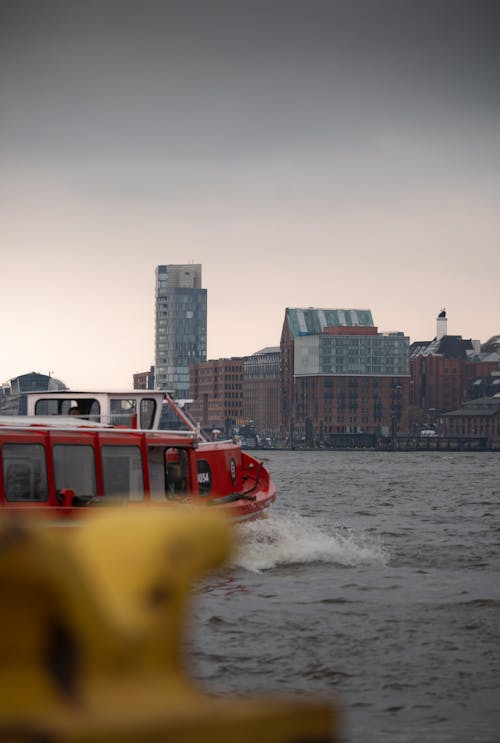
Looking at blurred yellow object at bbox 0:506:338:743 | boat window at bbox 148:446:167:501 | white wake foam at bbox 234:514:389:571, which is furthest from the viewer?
white wake foam at bbox 234:514:389:571

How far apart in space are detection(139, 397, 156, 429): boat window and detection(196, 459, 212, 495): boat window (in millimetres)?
1383

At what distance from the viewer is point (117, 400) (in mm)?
24484

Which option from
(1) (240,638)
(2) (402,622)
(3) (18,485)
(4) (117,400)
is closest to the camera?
(1) (240,638)

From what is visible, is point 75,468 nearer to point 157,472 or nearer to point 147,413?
point 157,472

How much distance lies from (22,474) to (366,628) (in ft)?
21.1

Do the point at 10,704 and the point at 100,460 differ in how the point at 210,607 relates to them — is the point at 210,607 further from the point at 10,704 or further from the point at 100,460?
the point at 10,704

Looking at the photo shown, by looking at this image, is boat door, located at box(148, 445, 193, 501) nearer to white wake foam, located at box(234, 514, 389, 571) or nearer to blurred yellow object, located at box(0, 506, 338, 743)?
white wake foam, located at box(234, 514, 389, 571)

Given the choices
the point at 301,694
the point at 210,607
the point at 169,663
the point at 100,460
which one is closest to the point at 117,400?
the point at 100,460

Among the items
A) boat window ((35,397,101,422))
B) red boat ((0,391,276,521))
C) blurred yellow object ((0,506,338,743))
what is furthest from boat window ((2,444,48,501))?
blurred yellow object ((0,506,338,743))

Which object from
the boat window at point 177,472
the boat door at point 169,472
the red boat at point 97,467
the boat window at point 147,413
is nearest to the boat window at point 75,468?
the red boat at point 97,467

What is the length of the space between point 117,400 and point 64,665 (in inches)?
885

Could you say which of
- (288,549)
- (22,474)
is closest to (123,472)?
(22,474)

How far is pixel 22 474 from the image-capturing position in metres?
19.2

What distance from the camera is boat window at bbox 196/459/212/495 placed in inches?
945
